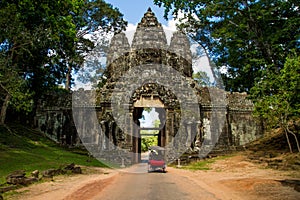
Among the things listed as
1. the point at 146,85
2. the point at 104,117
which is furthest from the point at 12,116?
the point at 146,85

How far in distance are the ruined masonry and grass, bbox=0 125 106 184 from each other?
149 cm

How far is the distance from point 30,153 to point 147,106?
7.64 m

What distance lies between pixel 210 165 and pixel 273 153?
14.1 ft

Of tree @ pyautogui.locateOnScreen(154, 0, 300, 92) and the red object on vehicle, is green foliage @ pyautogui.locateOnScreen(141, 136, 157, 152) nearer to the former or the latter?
tree @ pyautogui.locateOnScreen(154, 0, 300, 92)

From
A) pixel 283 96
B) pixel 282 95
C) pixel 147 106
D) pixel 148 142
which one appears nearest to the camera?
pixel 283 96

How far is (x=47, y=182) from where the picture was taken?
9.55 m

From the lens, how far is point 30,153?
15.1 m

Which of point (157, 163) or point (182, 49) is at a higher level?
point (182, 49)

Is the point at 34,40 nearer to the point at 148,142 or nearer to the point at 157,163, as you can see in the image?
the point at 157,163

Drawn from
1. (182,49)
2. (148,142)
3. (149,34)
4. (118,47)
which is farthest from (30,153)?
(148,142)

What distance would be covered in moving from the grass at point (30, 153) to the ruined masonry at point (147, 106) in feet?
4.89

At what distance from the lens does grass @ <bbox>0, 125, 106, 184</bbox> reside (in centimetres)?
1194

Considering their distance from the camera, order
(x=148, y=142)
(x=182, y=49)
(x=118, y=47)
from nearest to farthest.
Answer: (x=182, y=49) < (x=118, y=47) < (x=148, y=142)

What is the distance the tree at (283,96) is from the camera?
43.8 ft
